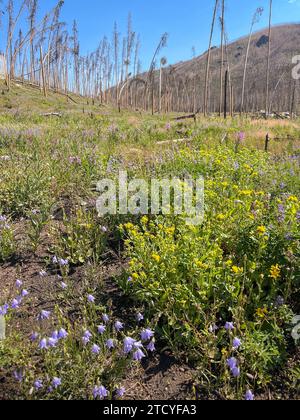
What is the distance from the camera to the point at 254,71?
9875 cm

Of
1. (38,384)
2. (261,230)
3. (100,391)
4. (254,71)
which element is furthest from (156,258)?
(254,71)

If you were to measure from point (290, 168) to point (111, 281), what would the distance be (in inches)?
144

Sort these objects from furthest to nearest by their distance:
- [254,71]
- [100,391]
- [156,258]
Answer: [254,71] → [156,258] → [100,391]

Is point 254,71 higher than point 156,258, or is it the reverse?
point 254,71

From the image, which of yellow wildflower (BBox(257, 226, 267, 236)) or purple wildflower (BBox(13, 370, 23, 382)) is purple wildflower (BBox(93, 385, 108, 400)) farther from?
yellow wildflower (BBox(257, 226, 267, 236))

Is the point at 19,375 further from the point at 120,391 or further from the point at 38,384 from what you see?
the point at 120,391

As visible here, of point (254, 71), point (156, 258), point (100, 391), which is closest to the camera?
point (100, 391)

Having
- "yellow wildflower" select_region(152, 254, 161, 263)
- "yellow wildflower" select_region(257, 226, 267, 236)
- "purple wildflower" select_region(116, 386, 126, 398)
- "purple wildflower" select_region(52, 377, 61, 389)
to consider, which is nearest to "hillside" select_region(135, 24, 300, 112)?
"yellow wildflower" select_region(257, 226, 267, 236)

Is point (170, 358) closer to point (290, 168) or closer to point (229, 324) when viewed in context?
point (229, 324)

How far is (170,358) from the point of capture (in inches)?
93.0

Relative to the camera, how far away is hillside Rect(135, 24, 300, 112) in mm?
77500

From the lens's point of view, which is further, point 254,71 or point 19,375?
point 254,71

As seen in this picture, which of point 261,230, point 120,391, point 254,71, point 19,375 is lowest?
point 120,391
